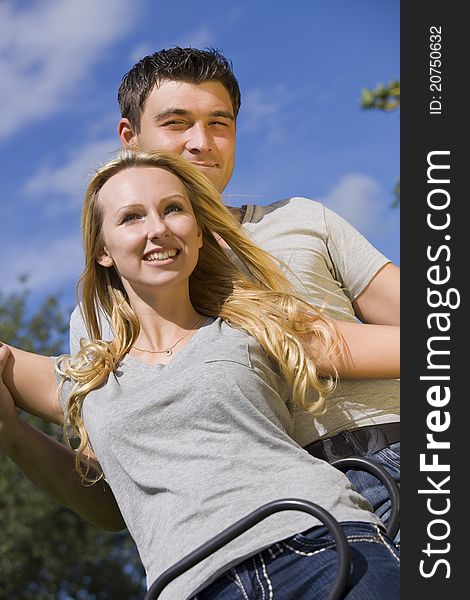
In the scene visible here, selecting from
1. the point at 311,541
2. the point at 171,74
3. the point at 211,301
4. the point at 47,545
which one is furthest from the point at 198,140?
the point at 47,545

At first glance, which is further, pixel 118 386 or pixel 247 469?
pixel 118 386

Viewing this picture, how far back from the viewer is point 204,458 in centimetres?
258

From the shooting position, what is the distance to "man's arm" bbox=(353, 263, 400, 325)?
3.32 meters

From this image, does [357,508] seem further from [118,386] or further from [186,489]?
[118,386]

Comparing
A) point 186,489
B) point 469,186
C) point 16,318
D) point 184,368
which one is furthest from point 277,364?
point 16,318

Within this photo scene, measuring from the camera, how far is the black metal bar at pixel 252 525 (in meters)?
2.27

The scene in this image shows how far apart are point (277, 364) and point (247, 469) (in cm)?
41

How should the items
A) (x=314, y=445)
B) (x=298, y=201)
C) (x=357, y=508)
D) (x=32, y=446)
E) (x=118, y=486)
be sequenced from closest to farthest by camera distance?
1. (x=357, y=508)
2. (x=118, y=486)
3. (x=314, y=445)
4. (x=32, y=446)
5. (x=298, y=201)

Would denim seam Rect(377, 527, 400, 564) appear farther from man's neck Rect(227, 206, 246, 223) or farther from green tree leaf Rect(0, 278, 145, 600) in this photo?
green tree leaf Rect(0, 278, 145, 600)

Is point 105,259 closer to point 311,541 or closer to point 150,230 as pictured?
point 150,230

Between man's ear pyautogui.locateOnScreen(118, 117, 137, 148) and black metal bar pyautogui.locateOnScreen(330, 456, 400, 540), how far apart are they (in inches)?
61.6

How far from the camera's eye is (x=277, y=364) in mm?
2889

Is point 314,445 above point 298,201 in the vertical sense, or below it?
below

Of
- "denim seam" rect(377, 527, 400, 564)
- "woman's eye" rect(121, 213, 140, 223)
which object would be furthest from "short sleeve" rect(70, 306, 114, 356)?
"denim seam" rect(377, 527, 400, 564)
